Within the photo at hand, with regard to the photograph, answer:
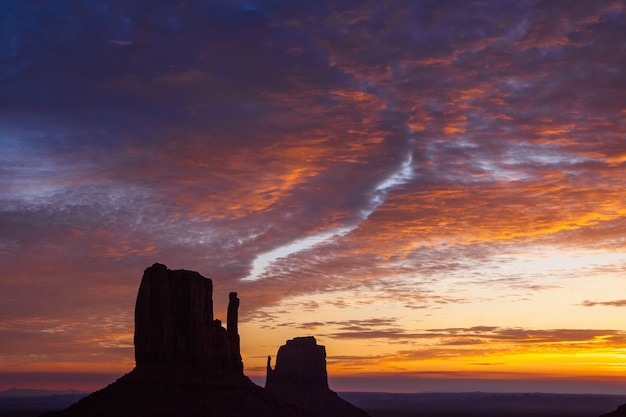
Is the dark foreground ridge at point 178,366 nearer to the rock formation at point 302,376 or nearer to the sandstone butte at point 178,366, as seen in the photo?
the sandstone butte at point 178,366

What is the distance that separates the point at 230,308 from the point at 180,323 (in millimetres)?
23250

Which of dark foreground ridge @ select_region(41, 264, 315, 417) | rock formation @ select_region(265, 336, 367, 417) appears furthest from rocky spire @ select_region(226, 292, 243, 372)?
rock formation @ select_region(265, 336, 367, 417)

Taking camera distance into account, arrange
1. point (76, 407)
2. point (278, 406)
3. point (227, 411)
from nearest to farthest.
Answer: point (76, 407), point (227, 411), point (278, 406)

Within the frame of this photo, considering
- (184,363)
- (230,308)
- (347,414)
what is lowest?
(347,414)

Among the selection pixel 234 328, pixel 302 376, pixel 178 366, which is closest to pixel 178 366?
pixel 178 366

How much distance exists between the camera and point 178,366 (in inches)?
4220

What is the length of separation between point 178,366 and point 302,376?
292 ft

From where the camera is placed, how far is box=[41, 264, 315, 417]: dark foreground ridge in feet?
320

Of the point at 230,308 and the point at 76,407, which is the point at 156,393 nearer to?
the point at 76,407

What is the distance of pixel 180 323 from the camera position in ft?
364

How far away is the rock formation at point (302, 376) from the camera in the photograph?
611 feet

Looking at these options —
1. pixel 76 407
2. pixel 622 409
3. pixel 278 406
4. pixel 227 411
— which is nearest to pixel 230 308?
pixel 278 406

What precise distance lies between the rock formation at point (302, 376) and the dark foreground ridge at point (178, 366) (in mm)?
66909

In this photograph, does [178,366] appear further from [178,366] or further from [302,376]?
[302,376]
